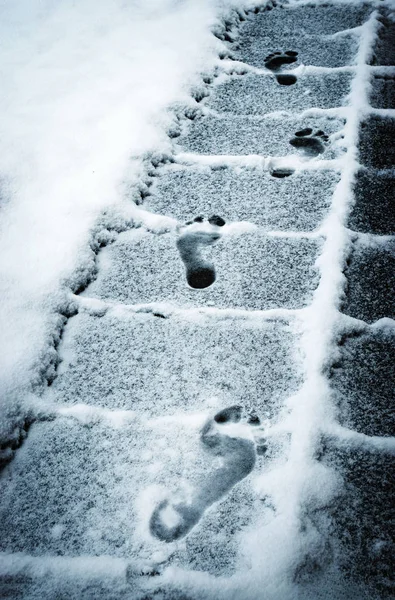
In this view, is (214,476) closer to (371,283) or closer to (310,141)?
(371,283)

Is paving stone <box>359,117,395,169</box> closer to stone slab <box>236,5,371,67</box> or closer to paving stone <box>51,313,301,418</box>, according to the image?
stone slab <box>236,5,371,67</box>

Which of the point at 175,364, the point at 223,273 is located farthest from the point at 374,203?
the point at 175,364

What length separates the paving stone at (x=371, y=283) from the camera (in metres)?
0.99

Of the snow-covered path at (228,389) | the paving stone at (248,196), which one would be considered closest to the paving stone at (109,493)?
the snow-covered path at (228,389)

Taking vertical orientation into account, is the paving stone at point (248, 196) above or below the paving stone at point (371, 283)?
above

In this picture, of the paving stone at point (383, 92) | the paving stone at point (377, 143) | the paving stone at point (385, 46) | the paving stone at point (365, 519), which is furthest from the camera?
the paving stone at point (385, 46)

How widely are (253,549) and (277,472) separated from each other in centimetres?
13

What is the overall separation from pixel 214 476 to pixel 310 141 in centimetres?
107

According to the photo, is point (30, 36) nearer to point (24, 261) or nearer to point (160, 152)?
point (160, 152)

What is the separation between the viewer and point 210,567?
701 mm

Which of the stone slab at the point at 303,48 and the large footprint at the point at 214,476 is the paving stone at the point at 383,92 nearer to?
the stone slab at the point at 303,48

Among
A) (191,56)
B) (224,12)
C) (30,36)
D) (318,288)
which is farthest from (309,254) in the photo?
(30,36)

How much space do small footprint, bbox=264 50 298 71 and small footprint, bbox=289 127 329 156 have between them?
498mm

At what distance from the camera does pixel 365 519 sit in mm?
716
